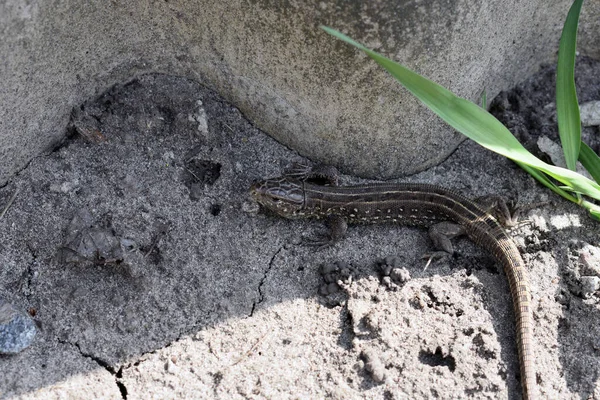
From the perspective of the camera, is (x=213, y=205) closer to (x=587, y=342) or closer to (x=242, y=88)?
(x=242, y=88)

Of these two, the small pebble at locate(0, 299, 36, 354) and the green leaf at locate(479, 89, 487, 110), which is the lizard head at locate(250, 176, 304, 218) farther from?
the small pebble at locate(0, 299, 36, 354)

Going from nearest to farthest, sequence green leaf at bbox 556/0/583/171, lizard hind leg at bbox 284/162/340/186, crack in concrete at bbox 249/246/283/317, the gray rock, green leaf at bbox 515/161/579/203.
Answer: crack in concrete at bbox 249/246/283/317, green leaf at bbox 556/0/583/171, green leaf at bbox 515/161/579/203, lizard hind leg at bbox 284/162/340/186, the gray rock

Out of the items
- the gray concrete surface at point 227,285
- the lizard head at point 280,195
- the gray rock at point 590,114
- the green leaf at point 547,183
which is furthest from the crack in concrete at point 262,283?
the gray rock at point 590,114

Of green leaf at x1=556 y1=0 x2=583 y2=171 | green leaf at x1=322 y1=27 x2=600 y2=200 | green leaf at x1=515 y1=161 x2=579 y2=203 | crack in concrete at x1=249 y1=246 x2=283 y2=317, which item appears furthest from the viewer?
green leaf at x1=515 y1=161 x2=579 y2=203

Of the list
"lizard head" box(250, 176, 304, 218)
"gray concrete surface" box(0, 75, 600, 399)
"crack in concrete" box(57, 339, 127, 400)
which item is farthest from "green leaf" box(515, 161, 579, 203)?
"crack in concrete" box(57, 339, 127, 400)

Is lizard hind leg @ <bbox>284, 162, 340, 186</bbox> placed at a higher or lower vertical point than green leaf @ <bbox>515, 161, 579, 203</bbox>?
lower

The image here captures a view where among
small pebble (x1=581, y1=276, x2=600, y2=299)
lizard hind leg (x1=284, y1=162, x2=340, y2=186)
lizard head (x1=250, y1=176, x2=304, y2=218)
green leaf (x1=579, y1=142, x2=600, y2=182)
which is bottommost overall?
lizard head (x1=250, y1=176, x2=304, y2=218)
